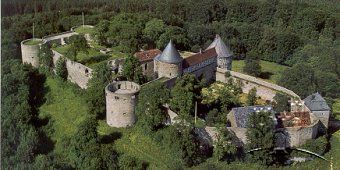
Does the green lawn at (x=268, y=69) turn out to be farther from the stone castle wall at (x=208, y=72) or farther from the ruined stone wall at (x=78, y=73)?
the ruined stone wall at (x=78, y=73)

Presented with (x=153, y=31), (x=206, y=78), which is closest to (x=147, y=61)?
(x=206, y=78)

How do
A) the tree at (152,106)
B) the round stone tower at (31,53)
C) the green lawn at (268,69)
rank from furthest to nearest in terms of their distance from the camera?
the green lawn at (268,69) → the round stone tower at (31,53) → the tree at (152,106)

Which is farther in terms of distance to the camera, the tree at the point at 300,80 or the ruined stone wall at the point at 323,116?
the tree at the point at 300,80

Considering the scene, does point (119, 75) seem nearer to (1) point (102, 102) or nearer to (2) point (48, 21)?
(1) point (102, 102)

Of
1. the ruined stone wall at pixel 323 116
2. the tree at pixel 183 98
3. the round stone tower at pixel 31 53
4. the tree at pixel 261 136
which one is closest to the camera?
the tree at pixel 261 136

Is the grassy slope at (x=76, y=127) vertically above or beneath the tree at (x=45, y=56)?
beneath

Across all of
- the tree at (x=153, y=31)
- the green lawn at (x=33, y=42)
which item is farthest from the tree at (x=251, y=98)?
the green lawn at (x=33, y=42)

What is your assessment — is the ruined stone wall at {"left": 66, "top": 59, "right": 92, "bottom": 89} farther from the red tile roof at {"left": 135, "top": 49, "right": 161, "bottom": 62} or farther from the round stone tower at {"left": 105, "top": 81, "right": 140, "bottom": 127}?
the round stone tower at {"left": 105, "top": 81, "right": 140, "bottom": 127}
